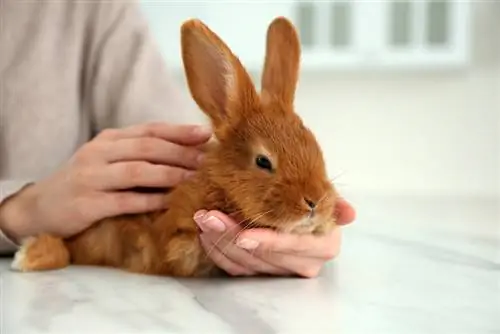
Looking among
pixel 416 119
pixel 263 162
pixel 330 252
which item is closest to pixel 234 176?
pixel 263 162

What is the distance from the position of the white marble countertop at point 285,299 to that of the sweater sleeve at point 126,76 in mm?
325

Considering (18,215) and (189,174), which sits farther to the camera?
(18,215)

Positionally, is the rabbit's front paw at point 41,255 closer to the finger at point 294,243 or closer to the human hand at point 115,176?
A: the human hand at point 115,176

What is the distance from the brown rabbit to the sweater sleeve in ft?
0.93

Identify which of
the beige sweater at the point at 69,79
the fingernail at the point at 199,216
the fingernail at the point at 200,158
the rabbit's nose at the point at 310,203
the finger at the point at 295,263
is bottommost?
the finger at the point at 295,263

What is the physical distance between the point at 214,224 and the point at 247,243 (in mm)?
41

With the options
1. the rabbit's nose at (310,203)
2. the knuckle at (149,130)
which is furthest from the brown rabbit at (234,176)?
the knuckle at (149,130)

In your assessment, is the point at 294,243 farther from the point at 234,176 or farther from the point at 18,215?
the point at 18,215

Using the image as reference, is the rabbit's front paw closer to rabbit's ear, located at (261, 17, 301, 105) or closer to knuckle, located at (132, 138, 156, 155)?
knuckle, located at (132, 138, 156, 155)

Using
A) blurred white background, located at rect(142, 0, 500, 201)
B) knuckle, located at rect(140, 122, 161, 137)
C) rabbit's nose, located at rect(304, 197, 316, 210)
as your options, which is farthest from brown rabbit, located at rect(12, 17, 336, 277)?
blurred white background, located at rect(142, 0, 500, 201)

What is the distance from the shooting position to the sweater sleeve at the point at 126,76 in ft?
4.19

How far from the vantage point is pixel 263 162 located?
0.92 metres

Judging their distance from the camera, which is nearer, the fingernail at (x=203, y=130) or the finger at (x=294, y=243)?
the finger at (x=294, y=243)

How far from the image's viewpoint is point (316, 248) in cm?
95
